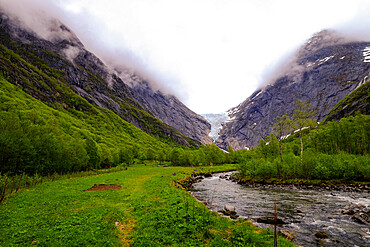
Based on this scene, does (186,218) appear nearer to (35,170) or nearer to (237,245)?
(237,245)

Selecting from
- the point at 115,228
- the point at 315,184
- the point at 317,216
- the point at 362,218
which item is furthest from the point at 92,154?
the point at 362,218

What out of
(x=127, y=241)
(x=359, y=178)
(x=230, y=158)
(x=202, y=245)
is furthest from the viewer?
(x=230, y=158)

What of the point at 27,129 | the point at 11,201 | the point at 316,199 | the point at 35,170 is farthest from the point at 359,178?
the point at 27,129

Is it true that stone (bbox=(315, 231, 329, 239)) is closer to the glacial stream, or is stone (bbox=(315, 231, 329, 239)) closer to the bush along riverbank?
the glacial stream

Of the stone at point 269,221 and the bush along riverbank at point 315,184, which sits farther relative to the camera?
the bush along riverbank at point 315,184

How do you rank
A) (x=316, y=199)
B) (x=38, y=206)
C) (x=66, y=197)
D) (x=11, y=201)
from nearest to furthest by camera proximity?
(x=38, y=206), (x=11, y=201), (x=66, y=197), (x=316, y=199)

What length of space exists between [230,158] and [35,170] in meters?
144

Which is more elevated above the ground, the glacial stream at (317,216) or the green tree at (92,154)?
the green tree at (92,154)

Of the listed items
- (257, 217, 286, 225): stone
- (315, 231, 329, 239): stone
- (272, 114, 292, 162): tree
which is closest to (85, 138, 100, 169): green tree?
(272, 114, 292, 162): tree

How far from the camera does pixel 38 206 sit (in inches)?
819

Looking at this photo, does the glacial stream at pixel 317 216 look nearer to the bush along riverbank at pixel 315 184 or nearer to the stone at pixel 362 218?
the stone at pixel 362 218

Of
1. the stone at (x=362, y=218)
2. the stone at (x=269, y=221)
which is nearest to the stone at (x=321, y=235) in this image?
the stone at (x=269, y=221)

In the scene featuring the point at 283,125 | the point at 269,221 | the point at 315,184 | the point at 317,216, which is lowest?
the point at 269,221

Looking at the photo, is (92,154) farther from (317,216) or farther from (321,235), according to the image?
(321,235)
